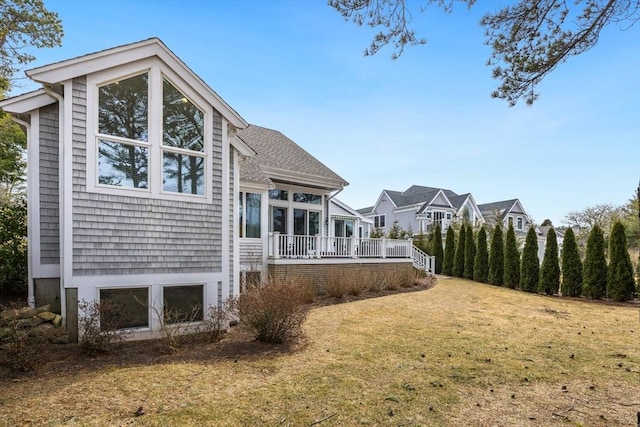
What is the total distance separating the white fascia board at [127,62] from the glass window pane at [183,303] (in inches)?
148

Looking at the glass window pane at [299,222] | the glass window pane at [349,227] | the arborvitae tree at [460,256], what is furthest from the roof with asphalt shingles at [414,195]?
the glass window pane at [299,222]

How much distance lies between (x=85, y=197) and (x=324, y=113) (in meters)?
13.8

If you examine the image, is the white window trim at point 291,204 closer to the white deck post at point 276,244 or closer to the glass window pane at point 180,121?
the white deck post at point 276,244

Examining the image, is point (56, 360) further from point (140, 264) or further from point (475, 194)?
point (475, 194)

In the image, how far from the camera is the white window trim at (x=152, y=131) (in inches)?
247

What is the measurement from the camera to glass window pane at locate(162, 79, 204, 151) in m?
7.06

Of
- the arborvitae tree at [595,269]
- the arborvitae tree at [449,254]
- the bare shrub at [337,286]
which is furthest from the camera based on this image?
the arborvitae tree at [449,254]

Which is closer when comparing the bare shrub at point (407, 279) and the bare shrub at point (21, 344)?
the bare shrub at point (21, 344)

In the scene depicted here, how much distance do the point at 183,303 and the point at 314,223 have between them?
8.99 meters

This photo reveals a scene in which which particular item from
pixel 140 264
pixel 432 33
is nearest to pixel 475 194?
pixel 432 33

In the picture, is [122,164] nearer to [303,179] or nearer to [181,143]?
[181,143]

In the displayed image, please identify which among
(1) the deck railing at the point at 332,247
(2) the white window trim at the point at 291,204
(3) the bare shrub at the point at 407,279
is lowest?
(3) the bare shrub at the point at 407,279

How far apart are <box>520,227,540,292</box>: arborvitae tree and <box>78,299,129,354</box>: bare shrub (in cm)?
1655

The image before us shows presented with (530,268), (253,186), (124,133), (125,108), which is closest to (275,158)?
(253,186)
